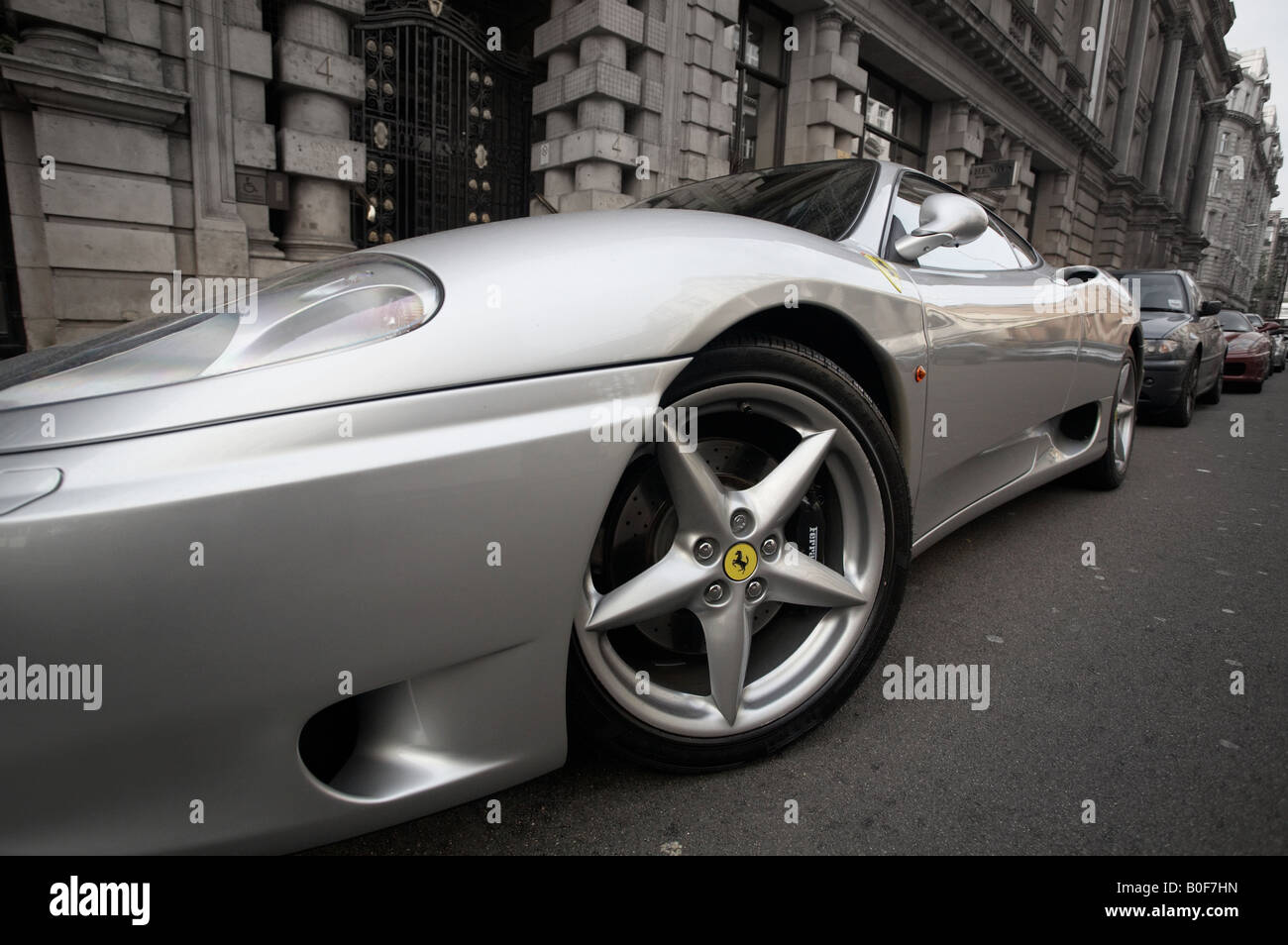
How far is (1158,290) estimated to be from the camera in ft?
23.0

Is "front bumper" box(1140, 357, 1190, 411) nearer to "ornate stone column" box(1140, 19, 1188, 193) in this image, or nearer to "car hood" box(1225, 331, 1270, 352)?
"car hood" box(1225, 331, 1270, 352)

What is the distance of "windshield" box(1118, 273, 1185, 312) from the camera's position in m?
6.76

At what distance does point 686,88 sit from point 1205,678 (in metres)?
7.97

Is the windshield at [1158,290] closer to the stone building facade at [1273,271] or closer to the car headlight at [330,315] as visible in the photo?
the car headlight at [330,315]

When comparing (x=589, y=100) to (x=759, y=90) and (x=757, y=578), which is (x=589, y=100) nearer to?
(x=759, y=90)

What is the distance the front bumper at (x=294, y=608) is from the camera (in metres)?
0.78

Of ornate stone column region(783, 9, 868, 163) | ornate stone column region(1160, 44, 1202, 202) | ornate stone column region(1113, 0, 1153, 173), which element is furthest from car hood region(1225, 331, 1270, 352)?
ornate stone column region(1160, 44, 1202, 202)

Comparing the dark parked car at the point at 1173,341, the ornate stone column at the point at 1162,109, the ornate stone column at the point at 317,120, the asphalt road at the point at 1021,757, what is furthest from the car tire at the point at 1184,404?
the ornate stone column at the point at 1162,109

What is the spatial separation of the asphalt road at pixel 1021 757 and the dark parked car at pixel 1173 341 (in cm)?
416

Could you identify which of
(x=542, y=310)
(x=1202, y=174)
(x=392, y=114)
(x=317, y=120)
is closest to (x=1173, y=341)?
(x=542, y=310)

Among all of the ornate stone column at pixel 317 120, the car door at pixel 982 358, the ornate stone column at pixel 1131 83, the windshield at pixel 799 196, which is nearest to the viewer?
the car door at pixel 982 358

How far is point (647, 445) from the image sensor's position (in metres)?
1.24
